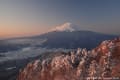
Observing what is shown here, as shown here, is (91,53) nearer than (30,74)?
Yes

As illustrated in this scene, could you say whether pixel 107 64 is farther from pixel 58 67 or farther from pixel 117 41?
pixel 58 67

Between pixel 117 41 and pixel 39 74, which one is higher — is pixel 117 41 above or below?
above

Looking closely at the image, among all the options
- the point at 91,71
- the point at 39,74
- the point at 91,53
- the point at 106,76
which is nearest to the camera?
the point at 106,76

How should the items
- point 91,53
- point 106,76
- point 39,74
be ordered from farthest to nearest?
point 39,74 → point 91,53 → point 106,76

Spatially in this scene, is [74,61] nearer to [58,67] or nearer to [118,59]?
[58,67]

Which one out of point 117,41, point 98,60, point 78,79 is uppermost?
point 117,41

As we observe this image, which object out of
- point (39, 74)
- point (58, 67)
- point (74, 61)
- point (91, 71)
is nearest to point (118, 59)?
point (91, 71)
